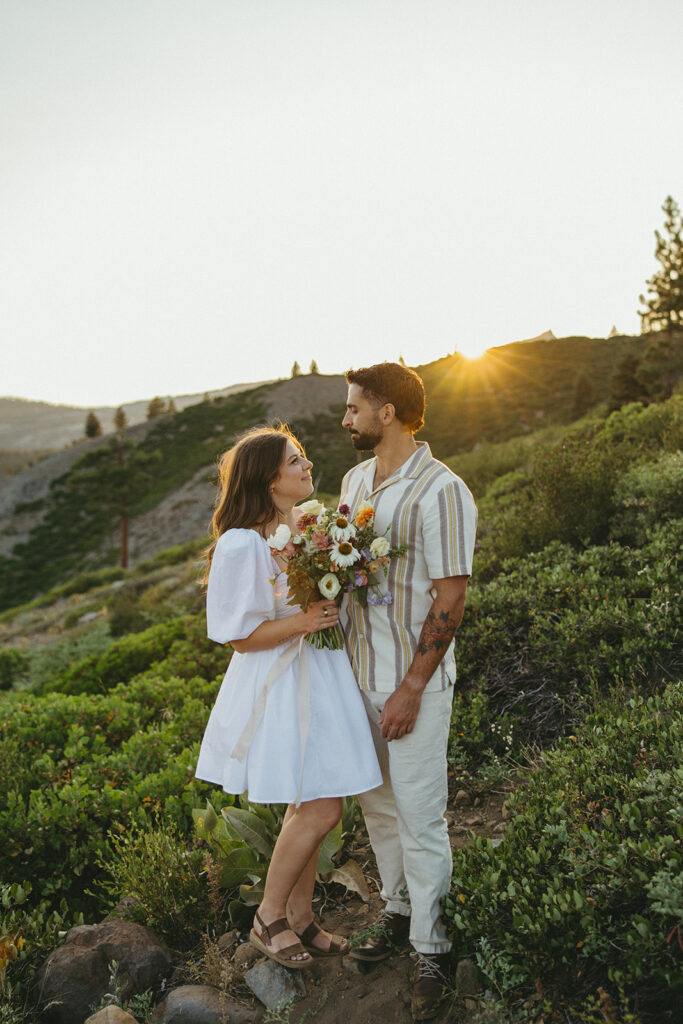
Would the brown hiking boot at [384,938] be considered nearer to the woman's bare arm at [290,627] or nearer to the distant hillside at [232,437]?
A: the woman's bare arm at [290,627]

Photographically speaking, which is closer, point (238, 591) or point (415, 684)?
point (415, 684)

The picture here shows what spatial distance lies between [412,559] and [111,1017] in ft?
7.45

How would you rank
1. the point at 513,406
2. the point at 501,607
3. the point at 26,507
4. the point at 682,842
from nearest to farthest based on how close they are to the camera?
the point at 682,842
the point at 501,607
the point at 513,406
the point at 26,507

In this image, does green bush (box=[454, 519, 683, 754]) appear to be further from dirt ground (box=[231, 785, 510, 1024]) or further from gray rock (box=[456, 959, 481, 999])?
gray rock (box=[456, 959, 481, 999])

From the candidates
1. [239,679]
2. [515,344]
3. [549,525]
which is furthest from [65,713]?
[515,344]

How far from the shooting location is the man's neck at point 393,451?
10.0 feet

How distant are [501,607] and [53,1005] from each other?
3.81m

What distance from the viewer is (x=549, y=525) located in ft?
Answer: 21.9

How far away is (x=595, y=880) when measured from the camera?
2.51m

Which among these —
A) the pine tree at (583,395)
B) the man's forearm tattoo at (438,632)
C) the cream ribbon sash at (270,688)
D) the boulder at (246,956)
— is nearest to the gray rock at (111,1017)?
the boulder at (246,956)

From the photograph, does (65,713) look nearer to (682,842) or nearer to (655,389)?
(682,842)

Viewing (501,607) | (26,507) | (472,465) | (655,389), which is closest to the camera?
(501,607)

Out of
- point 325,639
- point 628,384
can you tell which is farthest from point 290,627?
point 628,384

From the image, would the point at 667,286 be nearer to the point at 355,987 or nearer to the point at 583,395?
the point at 583,395
